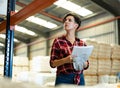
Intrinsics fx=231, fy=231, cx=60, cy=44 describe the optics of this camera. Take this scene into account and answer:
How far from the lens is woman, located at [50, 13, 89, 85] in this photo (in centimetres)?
232

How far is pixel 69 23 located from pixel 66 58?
1.56ft

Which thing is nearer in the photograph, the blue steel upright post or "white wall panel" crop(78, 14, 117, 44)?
the blue steel upright post

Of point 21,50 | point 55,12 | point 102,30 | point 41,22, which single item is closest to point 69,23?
point 102,30

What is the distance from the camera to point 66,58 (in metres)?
2.26

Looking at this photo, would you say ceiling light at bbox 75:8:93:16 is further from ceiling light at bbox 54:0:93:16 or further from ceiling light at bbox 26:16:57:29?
ceiling light at bbox 26:16:57:29

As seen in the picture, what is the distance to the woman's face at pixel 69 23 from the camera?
2544 millimetres

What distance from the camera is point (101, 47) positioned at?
7355 millimetres

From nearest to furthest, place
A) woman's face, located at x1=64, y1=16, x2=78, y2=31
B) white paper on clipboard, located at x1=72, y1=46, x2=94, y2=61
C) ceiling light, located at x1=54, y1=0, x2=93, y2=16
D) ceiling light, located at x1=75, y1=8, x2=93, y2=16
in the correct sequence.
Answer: white paper on clipboard, located at x1=72, y1=46, x2=94, y2=61
woman's face, located at x1=64, y1=16, x2=78, y2=31
ceiling light, located at x1=54, y1=0, x2=93, y2=16
ceiling light, located at x1=75, y1=8, x2=93, y2=16

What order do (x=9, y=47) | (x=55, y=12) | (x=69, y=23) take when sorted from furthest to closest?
(x=55, y=12) → (x=9, y=47) → (x=69, y=23)

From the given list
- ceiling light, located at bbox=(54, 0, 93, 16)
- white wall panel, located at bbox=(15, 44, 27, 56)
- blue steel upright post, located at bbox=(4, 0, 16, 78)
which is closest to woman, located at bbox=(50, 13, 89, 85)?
blue steel upright post, located at bbox=(4, 0, 16, 78)

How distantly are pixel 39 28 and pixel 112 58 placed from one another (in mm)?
9618

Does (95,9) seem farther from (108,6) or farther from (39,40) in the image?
(39,40)

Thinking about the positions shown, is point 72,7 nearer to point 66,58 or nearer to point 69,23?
point 69,23

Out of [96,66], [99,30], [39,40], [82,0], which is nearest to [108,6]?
[82,0]
